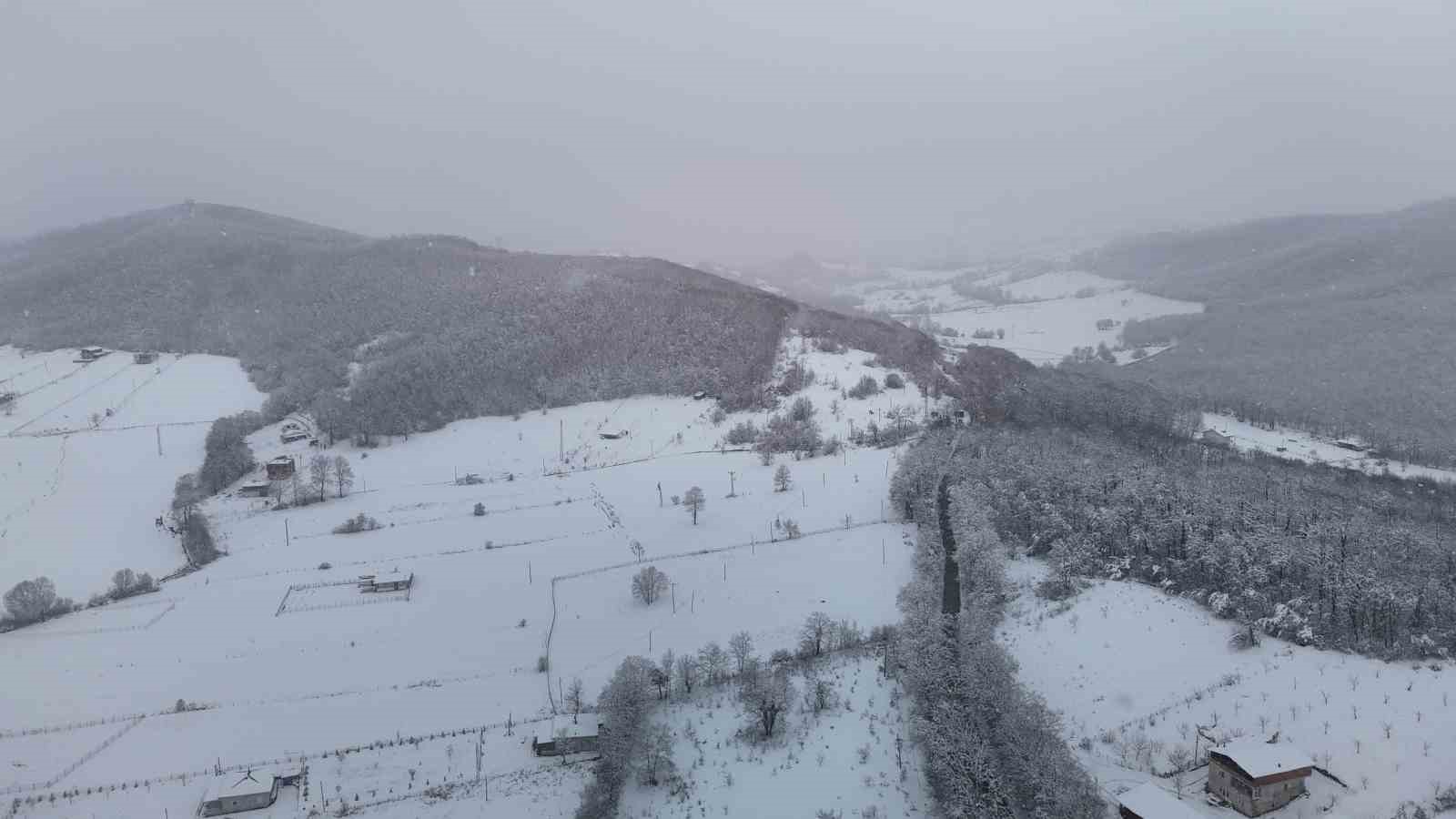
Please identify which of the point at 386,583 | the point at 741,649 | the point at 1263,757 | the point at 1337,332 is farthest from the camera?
the point at 1337,332

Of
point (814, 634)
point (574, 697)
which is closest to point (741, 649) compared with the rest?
point (814, 634)

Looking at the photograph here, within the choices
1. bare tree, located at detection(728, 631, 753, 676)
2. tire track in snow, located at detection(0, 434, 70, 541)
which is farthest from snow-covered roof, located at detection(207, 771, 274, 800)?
tire track in snow, located at detection(0, 434, 70, 541)

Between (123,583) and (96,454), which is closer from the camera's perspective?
(123,583)

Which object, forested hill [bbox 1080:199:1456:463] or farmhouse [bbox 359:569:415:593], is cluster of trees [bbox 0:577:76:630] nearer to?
farmhouse [bbox 359:569:415:593]

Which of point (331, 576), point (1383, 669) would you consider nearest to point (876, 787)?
point (1383, 669)

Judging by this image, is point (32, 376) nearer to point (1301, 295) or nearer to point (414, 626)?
point (414, 626)

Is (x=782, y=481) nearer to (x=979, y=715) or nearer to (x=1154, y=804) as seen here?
(x=979, y=715)
